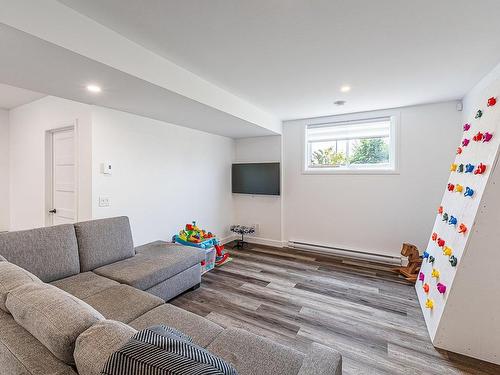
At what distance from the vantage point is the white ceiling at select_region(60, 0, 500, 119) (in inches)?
61.6

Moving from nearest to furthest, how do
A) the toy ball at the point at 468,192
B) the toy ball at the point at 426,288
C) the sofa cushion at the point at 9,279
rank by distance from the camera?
1. the sofa cushion at the point at 9,279
2. the toy ball at the point at 468,192
3. the toy ball at the point at 426,288

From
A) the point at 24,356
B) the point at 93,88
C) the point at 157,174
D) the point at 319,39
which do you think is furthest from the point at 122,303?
the point at 319,39

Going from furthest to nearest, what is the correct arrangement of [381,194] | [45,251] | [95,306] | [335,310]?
[381,194] → [335,310] → [45,251] → [95,306]

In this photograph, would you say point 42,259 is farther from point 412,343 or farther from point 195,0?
point 412,343

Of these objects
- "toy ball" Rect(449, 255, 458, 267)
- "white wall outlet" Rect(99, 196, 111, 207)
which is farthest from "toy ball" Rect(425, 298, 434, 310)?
"white wall outlet" Rect(99, 196, 111, 207)

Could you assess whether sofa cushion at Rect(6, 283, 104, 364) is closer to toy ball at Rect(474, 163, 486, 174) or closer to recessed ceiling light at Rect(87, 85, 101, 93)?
recessed ceiling light at Rect(87, 85, 101, 93)

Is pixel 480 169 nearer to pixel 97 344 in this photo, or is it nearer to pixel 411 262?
pixel 411 262

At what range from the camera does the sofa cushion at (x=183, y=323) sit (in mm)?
1378

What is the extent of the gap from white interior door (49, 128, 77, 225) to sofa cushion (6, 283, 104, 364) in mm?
2423

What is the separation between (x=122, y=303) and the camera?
1.70m

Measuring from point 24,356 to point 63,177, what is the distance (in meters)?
3.14

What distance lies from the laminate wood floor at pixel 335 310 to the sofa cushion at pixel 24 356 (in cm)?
157

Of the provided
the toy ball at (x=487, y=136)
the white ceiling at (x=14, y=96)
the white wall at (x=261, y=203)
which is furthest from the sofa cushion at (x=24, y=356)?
the white wall at (x=261, y=203)

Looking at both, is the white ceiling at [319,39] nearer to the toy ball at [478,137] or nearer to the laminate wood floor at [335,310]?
the toy ball at [478,137]
